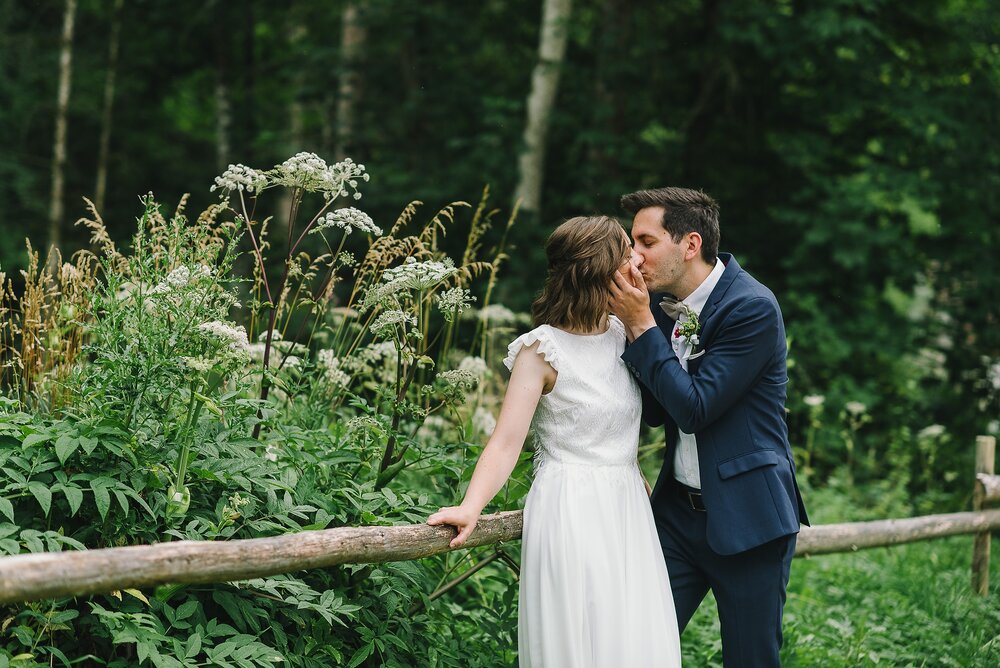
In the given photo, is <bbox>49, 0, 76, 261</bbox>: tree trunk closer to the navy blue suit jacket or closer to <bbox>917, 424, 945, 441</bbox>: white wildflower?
<bbox>917, 424, 945, 441</bbox>: white wildflower

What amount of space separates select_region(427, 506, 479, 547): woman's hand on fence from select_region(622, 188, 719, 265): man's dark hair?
129 centimetres

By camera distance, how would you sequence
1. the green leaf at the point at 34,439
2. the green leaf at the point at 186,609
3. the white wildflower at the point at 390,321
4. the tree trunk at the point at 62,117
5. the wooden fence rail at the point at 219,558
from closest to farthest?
the wooden fence rail at the point at 219,558 < the green leaf at the point at 34,439 < the green leaf at the point at 186,609 < the white wildflower at the point at 390,321 < the tree trunk at the point at 62,117

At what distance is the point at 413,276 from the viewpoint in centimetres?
325

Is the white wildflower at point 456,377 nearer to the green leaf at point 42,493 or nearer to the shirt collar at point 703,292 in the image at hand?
the shirt collar at point 703,292

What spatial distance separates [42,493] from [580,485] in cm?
170

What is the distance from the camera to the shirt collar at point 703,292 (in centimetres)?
353

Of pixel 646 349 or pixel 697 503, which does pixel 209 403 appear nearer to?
pixel 646 349

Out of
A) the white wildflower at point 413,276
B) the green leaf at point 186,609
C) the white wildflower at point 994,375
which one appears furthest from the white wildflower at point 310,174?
the white wildflower at point 994,375

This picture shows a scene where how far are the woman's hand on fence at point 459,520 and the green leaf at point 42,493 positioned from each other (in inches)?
45.9

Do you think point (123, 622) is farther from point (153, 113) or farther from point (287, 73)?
point (153, 113)

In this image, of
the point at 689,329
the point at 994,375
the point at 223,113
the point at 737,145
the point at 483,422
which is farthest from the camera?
the point at 223,113

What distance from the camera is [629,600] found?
310cm

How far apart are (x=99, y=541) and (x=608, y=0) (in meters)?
10.5

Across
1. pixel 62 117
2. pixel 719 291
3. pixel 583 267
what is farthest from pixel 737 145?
pixel 62 117
